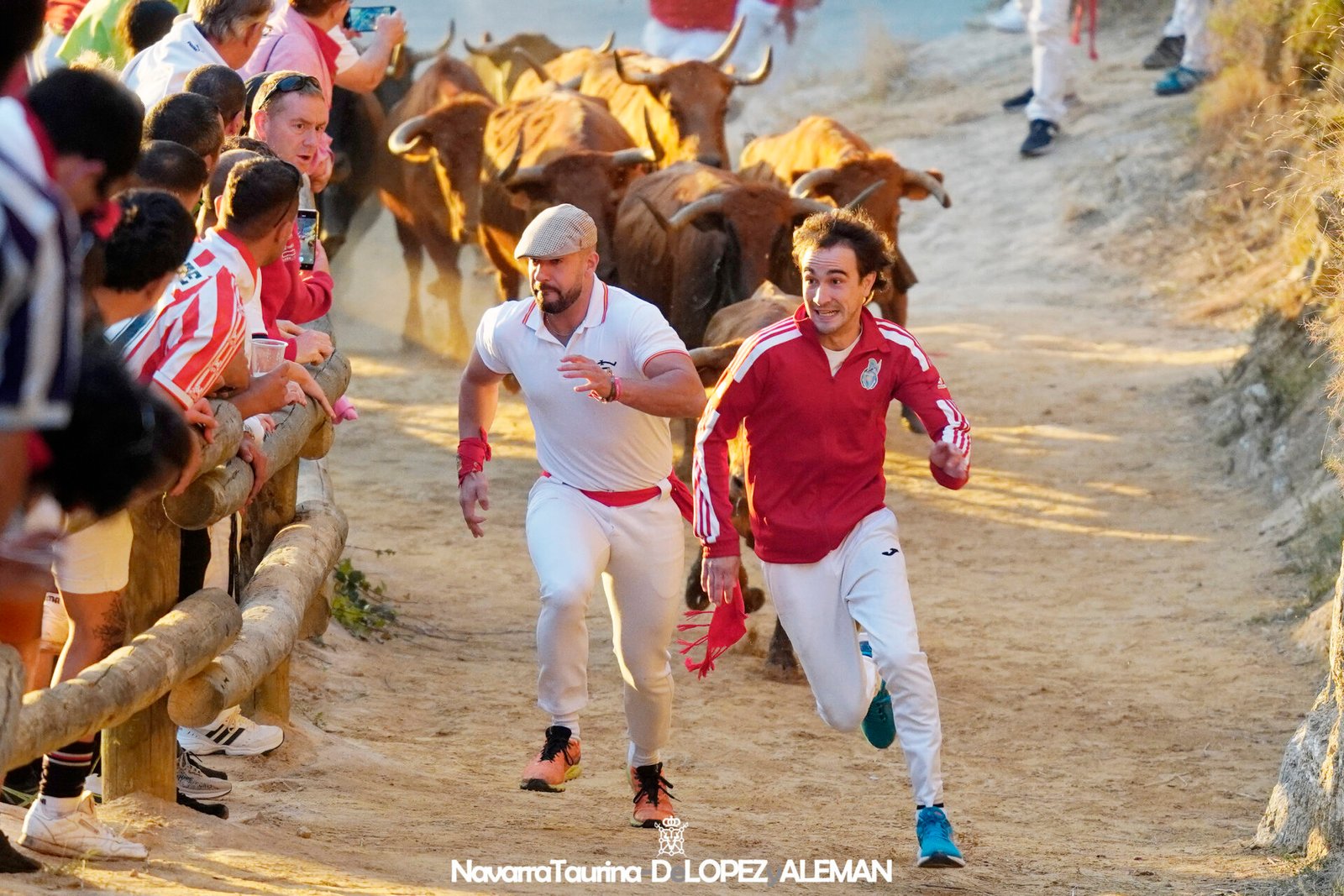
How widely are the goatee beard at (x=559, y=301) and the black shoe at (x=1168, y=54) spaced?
627 inches

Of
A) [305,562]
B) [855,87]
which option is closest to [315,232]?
[305,562]

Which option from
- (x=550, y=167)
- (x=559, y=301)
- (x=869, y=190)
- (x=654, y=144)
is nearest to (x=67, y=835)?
(x=559, y=301)

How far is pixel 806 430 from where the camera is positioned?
574 cm

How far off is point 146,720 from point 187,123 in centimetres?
179

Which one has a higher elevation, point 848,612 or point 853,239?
point 853,239

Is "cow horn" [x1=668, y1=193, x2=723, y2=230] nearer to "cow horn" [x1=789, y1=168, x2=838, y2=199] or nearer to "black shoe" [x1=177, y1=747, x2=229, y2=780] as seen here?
"cow horn" [x1=789, y1=168, x2=838, y2=199]

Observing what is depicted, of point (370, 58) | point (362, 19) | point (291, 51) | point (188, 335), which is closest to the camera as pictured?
point (188, 335)

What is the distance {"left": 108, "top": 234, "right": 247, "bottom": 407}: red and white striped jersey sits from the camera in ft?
14.6

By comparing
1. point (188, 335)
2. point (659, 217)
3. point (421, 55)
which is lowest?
point (188, 335)

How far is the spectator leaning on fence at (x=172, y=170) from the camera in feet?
15.8

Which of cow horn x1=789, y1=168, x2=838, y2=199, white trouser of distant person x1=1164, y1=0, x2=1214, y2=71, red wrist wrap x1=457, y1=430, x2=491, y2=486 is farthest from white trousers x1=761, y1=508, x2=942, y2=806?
white trouser of distant person x1=1164, y1=0, x2=1214, y2=71

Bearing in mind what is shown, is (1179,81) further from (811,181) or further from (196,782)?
(196,782)

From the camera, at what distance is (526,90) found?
16469 mm

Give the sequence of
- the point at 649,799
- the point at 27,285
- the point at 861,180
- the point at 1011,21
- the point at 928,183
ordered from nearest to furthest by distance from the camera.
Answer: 1. the point at 27,285
2. the point at 649,799
3. the point at 861,180
4. the point at 928,183
5. the point at 1011,21
